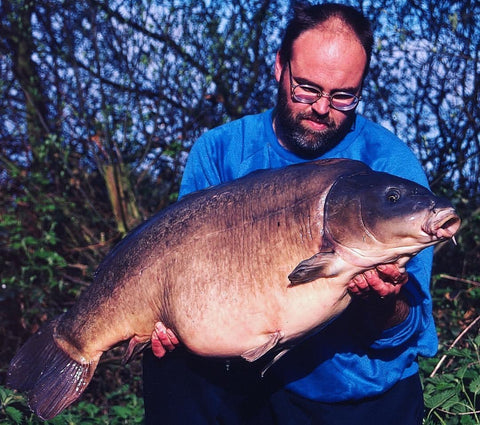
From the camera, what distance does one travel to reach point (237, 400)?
8.20 ft

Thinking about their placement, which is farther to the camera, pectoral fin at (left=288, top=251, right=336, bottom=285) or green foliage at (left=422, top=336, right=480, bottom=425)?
green foliage at (left=422, top=336, right=480, bottom=425)

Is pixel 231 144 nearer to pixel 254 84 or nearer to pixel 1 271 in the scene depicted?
pixel 254 84

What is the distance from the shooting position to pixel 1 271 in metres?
5.51

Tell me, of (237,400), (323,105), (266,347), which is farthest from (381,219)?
(237,400)

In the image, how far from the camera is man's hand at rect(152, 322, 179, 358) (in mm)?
2191

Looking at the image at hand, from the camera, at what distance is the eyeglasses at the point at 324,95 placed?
2553 millimetres

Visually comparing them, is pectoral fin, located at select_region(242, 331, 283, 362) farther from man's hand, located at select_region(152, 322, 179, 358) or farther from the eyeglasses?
the eyeglasses

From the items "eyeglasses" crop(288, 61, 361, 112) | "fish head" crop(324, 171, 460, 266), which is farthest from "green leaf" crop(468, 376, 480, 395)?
"eyeglasses" crop(288, 61, 361, 112)

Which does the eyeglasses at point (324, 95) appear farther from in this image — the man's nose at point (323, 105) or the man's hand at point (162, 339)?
the man's hand at point (162, 339)

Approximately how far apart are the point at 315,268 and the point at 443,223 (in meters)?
0.37

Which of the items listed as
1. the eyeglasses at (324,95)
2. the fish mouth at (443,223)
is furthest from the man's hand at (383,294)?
the eyeglasses at (324,95)

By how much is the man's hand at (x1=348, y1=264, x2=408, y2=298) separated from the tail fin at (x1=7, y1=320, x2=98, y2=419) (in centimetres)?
101

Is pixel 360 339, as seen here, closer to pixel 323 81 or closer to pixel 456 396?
pixel 456 396

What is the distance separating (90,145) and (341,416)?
358 cm
